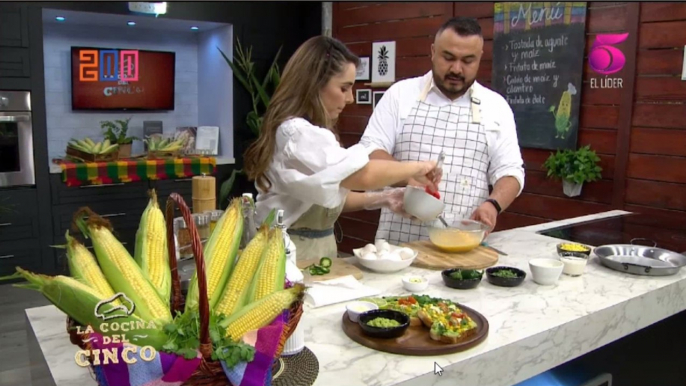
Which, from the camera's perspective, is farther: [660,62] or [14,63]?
[14,63]

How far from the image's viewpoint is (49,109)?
216 inches

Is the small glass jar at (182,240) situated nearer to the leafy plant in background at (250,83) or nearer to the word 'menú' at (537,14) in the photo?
the word 'menú' at (537,14)

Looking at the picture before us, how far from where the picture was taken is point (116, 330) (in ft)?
3.20

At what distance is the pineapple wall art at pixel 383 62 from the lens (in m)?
5.17

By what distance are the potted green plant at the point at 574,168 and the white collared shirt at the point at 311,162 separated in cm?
225

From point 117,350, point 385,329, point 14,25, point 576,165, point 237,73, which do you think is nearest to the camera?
point 117,350

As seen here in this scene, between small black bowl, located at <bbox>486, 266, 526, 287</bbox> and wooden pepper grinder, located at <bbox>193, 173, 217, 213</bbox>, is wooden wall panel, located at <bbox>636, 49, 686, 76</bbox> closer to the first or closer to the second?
small black bowl, located at <bbox>486, 266, 526, 287</bbox>

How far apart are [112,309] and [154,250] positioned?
0.27 meters

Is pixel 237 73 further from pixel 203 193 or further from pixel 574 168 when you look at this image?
pixel 203 193

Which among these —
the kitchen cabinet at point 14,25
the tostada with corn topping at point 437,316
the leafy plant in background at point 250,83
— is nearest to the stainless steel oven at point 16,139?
the kitchen cabinet at point 14,25

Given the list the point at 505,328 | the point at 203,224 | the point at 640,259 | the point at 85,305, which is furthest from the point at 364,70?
the point at 85,305

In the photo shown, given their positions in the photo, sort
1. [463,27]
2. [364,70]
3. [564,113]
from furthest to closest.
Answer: [364,70], [564,113], [463,27]

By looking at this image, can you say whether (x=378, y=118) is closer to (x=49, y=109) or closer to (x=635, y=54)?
(x=635, y=54)

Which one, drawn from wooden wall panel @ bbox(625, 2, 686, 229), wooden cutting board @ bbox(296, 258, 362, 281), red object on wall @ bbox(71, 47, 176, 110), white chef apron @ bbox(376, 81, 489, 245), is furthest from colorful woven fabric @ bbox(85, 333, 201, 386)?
red object on wall @ bbox(71, 47, 176, 110)
